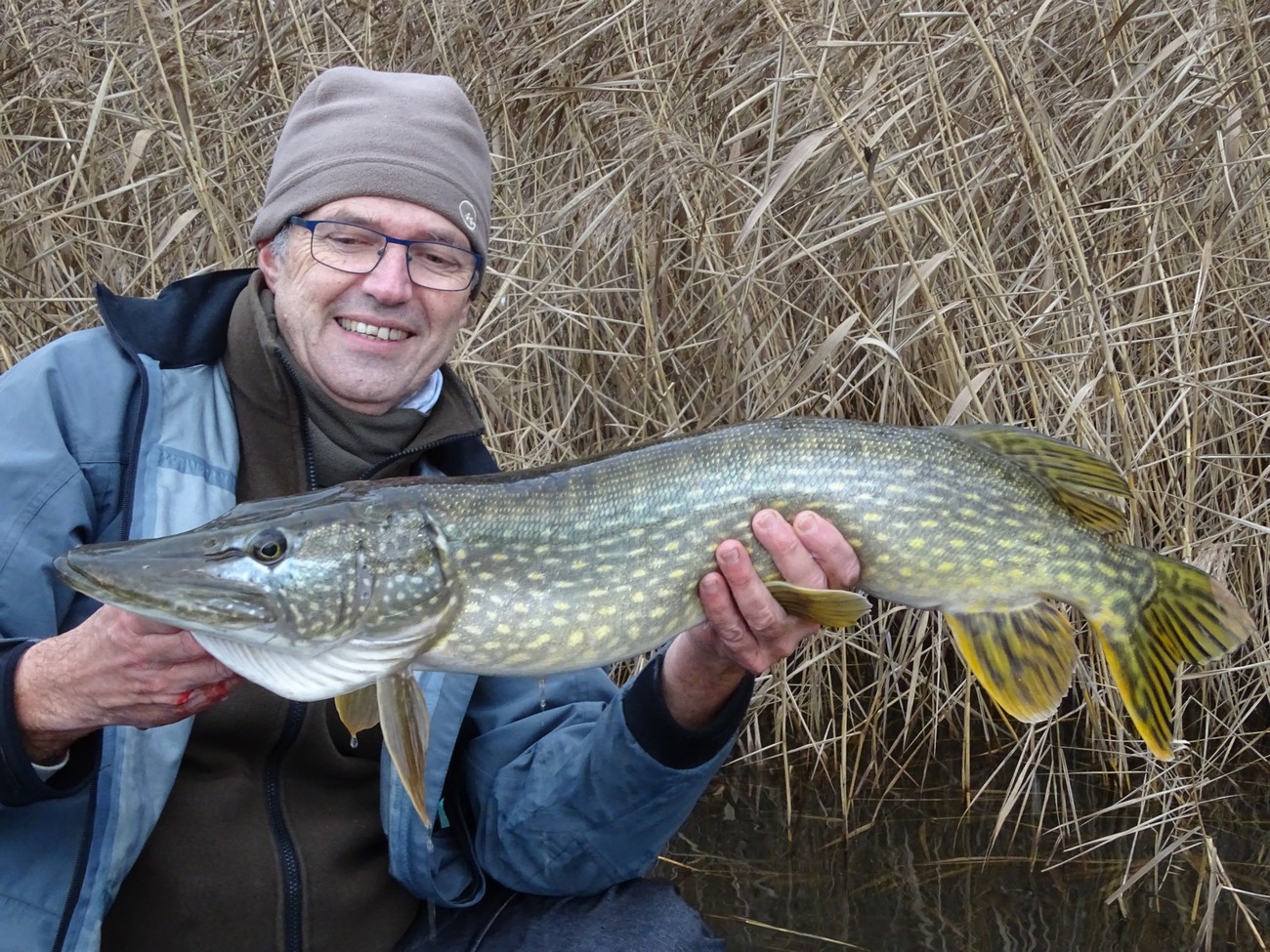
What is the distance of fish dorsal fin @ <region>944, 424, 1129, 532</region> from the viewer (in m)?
1.63

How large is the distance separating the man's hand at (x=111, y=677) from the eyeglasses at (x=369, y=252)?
67 centimetres

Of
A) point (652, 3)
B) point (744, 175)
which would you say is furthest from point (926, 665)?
point (652, 3)

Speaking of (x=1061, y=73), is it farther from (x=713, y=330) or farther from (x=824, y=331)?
(x=713, y=330)

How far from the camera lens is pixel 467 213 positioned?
191cm

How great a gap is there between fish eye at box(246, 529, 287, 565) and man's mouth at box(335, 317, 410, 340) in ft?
1.56

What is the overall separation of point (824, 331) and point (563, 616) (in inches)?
57.0

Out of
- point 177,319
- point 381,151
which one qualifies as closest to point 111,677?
point 177,319

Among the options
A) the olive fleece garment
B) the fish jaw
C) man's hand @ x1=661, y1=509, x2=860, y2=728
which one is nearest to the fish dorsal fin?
man's hand @ x1=661, y1=509, x2=860, y2=728

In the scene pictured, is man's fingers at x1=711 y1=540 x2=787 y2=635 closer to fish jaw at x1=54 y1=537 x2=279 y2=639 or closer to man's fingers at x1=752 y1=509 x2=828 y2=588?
man's fingers at x1=752 y1=509 x2=828 y2=588

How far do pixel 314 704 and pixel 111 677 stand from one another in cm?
36

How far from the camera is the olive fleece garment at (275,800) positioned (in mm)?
1557

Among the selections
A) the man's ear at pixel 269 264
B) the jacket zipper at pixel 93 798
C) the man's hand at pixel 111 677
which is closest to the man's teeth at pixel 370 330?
the man's ear at pixel 269 264

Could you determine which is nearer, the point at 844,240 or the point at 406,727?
the point at 406,727

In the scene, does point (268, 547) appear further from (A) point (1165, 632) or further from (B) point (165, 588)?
(A) point (1165, 632)
